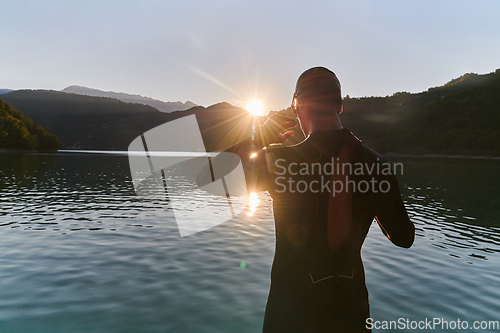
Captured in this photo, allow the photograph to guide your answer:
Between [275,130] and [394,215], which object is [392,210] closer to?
[394,215]

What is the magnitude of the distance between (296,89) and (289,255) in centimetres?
100

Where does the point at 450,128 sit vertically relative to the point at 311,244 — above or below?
below

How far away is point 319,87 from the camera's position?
1.89m

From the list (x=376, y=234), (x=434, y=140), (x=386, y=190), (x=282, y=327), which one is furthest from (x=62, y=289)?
(x=434, y=140)

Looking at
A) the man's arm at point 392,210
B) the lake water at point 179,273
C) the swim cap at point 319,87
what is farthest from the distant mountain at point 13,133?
A: the man's arm at point 392,210

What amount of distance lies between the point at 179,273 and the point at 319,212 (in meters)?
8.82

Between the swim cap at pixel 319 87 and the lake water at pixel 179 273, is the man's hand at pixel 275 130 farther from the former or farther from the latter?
the lake water at pixel 179 273

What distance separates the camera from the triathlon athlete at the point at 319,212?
5.72 feet

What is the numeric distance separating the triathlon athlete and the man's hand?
11 centimetres

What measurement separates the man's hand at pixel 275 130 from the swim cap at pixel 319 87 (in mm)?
211

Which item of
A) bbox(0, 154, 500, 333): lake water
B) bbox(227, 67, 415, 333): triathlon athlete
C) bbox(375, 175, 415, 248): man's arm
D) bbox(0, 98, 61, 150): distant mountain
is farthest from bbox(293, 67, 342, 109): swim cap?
bbox(0, 98, 61, 150): distant mountain

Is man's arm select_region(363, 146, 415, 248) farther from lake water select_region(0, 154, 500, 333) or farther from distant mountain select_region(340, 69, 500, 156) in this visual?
distant mountain select_region(340, 69, 500, 156)

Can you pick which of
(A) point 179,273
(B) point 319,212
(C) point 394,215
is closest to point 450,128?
(A) point 179,273

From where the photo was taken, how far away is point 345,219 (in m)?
1.82
